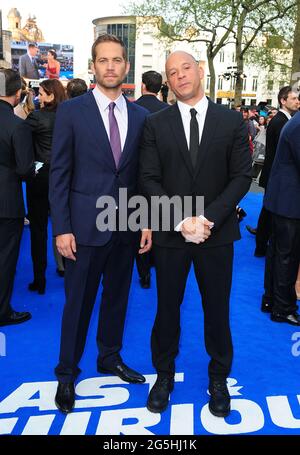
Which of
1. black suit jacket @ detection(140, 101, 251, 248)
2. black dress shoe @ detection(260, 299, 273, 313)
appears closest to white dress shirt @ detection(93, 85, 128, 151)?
black suit jacket @ detection(140, 101, 251, 248)

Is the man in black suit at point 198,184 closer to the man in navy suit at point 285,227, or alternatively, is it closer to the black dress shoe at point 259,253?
the man in navy suit at point 285,227

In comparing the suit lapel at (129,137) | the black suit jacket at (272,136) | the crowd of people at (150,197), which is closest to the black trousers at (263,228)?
the black suit jacket at (272,136)

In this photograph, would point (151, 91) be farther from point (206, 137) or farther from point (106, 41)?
point (206, 137)

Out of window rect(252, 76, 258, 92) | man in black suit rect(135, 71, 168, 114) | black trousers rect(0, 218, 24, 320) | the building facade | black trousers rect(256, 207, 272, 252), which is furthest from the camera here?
window rect(252, 76, 258, 92)

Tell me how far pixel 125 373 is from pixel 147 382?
150 millimetres

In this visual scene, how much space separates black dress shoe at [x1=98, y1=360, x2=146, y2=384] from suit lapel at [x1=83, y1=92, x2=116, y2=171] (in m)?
1.29

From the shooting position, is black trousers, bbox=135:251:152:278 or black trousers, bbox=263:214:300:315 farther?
black trousers, bbox=135:251:152:278

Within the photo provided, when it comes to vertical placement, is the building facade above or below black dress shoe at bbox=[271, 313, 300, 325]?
above

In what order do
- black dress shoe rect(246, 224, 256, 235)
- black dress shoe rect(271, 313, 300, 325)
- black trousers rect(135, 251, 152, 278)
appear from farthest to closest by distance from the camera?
1. black dress shoe rect(246, 224, 256, 235)
2. black trousers rect(135, 251, 152, 278)
3. black dress shoe rect(271, 313, 300, 325)

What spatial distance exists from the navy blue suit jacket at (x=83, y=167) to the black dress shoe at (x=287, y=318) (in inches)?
75.9

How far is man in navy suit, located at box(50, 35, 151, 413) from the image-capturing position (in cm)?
245

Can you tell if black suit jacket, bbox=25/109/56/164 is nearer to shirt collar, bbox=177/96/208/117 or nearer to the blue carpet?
the blue carpet
